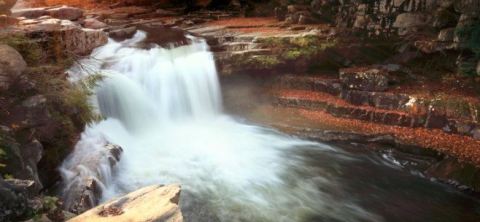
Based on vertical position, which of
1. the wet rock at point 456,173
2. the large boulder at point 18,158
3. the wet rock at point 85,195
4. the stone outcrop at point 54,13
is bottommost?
the wet rock at point 456,173

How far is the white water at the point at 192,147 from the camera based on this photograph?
7.85 metres

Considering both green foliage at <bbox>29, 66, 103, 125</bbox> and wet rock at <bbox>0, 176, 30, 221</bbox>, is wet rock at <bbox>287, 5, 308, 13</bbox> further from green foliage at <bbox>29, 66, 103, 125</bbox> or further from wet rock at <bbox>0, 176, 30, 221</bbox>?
wet rock at <bbox>0, 176, 30, 221</bbox>

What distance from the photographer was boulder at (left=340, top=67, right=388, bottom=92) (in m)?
11.8

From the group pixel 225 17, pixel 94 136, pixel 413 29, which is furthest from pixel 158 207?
pixel 225 17

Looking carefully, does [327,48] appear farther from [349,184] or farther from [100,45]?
[100,45]

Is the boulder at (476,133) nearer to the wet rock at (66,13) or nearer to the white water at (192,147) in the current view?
the white water at (192,147)

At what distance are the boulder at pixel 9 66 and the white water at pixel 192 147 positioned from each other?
1.78 meters

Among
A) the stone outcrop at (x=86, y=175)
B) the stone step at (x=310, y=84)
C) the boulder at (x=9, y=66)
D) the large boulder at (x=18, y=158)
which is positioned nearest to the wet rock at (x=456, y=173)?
the stone step at (x=310, y=84)

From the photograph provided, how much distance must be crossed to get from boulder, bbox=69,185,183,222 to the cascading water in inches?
85.2

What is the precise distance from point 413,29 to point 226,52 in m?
6.19

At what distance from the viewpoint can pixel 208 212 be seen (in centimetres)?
757

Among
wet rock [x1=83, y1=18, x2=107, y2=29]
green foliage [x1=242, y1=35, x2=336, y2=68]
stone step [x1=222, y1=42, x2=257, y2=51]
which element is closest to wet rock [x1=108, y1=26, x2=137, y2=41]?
wet rock [x1=83, y1=18, x2=107, y2=29]

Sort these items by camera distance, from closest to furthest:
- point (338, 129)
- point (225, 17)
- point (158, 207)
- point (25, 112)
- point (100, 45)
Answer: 1. point (158, 207)
2. point (25, 112)
3. point (338, 129)
4. point (100, 45)
5. point (225, 17)

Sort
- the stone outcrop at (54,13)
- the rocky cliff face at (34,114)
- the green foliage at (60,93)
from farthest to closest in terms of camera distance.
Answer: the stone outcrop at (54,13) < the green foliage at (60,93) < the rocky cliff face at (34,114)
